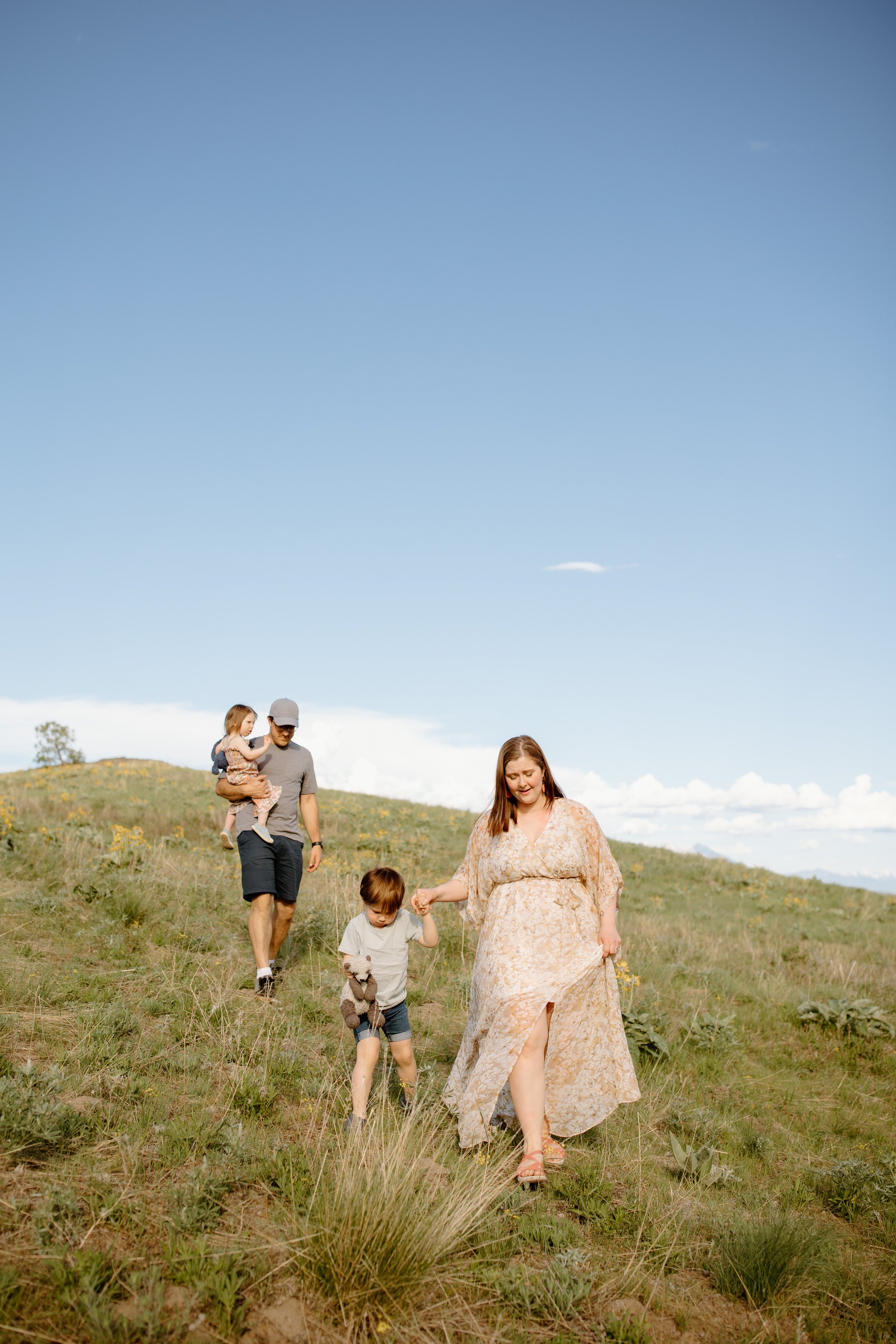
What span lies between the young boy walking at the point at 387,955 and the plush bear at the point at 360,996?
3cm

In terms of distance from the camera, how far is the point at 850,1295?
12.0ft

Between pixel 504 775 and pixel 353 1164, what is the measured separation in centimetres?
205

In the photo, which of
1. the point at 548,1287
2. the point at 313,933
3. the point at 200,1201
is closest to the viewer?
the point at 548,1287

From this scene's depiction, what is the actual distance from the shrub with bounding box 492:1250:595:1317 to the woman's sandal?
1.76 ft

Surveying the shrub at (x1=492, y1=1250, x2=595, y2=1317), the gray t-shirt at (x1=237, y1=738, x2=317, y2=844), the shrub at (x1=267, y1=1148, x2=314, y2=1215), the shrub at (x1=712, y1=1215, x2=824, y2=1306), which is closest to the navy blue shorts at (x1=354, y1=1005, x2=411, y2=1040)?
the shrub at (x1=267, y1=1148, x2=314, y2=1215)

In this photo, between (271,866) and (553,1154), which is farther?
(271,866)

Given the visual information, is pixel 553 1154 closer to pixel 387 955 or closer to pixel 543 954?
pixel 543 954

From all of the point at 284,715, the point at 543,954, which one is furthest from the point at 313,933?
the point at 543,954

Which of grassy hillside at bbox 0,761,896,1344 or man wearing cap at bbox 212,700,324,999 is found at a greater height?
man wearing cap at bbox 212,700,324,999

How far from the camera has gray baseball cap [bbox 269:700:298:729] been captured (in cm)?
682

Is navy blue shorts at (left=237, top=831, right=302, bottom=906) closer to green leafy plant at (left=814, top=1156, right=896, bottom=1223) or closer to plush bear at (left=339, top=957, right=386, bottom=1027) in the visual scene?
plush bear at (left=339, top=957, right=386, bottom=1027)

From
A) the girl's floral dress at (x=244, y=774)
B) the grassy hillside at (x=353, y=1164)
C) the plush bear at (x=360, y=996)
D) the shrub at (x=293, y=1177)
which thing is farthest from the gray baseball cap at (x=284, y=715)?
the shrub at (x=293, y=1177)

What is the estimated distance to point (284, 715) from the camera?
22.5 feet

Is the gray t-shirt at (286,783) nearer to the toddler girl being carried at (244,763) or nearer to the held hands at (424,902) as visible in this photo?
the toddler girl being carried at (244,763)
